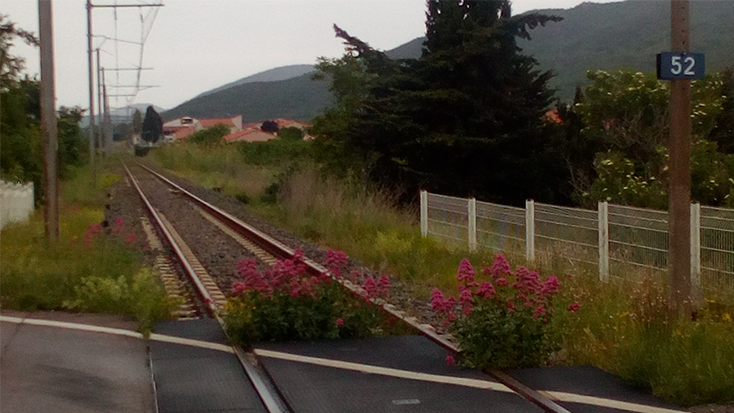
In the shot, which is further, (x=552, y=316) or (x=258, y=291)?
(x=258, y=291)

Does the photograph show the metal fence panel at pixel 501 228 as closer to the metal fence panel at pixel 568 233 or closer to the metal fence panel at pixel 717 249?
the metal fence panel at pixel 568 233

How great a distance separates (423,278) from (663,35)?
88.4 meters

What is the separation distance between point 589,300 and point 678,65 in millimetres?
2990

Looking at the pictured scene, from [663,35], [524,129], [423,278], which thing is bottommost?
[423,278]

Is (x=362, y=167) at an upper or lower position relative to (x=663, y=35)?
lower

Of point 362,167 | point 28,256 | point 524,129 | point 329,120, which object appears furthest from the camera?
A: point 329,120

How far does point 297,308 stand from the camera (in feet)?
30.0

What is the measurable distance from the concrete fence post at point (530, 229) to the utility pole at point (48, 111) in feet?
24.8

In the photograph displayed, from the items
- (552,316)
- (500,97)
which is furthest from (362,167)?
(552,316)

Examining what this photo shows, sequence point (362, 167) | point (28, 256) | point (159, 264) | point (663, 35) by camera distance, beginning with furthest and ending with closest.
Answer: point (663, 35)
point (362, 167)
point (159, 264)
point (28, 256)

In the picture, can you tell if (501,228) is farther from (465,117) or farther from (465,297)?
(465,117)

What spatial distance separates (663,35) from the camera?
9519cm

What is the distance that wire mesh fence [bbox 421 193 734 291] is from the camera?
35.4ft

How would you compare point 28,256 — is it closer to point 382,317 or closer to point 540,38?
point 382,317
